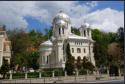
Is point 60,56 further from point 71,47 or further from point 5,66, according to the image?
point 5,66

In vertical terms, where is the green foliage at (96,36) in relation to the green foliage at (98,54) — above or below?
above

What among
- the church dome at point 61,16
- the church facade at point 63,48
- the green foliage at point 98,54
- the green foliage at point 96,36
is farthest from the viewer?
the green foliage at point 96,36

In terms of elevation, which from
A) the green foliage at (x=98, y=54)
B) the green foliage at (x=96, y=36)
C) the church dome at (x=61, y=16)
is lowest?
the green foliage at (x=98, y=54)

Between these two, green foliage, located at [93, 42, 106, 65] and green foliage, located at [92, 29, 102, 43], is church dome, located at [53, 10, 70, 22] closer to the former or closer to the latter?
green foliage, located at [93, 42, 106, 65]

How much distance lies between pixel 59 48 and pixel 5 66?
1681cm

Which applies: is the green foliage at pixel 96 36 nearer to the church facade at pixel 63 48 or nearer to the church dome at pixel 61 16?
the church facade at pixel 63 48

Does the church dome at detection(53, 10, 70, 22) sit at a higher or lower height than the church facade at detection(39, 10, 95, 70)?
higher

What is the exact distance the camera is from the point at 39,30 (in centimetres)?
7431

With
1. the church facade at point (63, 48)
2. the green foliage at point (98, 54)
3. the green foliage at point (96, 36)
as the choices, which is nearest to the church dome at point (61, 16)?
the church facade at point (63, 48)

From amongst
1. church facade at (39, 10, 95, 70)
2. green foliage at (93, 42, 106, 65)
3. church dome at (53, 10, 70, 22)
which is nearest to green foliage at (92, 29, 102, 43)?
green foliage at (93, 42, 106, 65)

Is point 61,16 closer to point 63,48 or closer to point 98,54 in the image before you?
point 63,48


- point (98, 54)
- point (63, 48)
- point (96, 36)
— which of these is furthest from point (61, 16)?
point (96, 36)

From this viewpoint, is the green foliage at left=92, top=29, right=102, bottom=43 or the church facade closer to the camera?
the church facade

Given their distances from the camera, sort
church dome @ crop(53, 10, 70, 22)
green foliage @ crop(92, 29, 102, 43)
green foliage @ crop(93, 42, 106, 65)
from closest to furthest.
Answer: green foliage @ crop(93, 42, 106, 65), church dome @ crop(53, 10, 70, 22), green foliage @ crop(92, 29, 102, 43)
